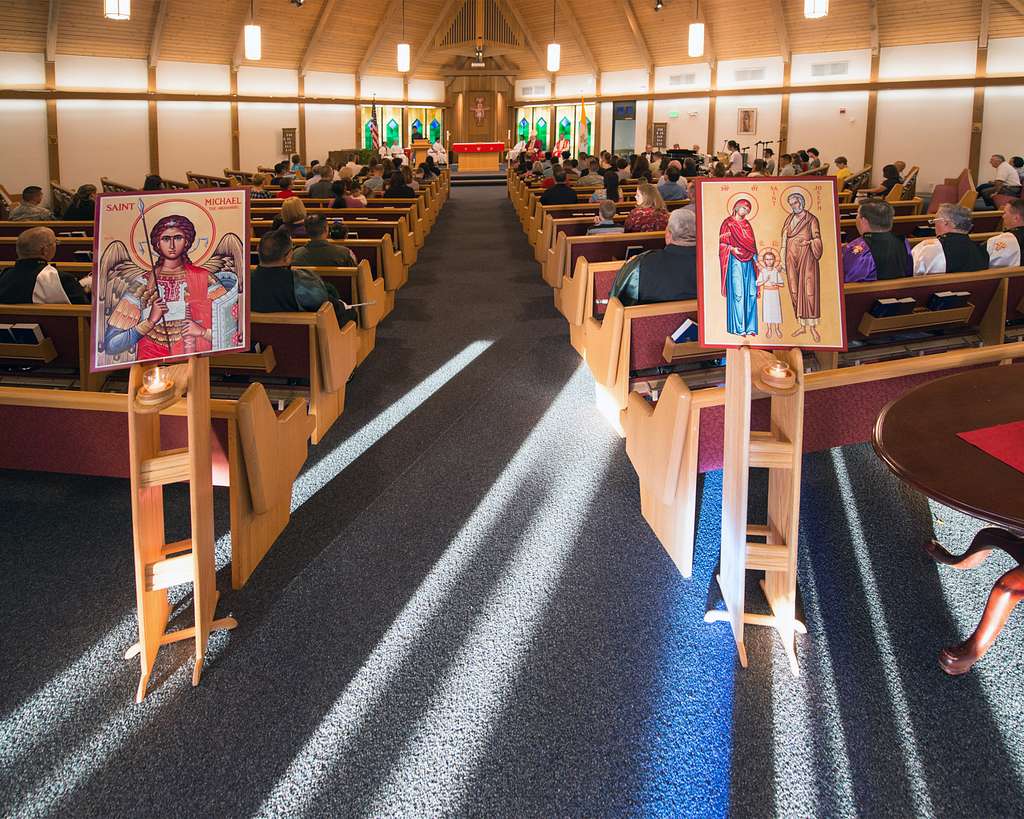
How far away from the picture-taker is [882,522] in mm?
3037

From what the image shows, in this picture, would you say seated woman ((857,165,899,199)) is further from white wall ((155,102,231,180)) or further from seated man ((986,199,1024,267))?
white wall ((155,102,231,180))

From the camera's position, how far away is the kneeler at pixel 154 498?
2.12 metres

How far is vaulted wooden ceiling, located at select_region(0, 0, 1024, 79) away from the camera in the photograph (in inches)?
572

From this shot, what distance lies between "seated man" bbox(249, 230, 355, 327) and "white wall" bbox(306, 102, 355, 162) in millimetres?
17007

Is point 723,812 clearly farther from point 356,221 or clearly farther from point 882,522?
point 356,221

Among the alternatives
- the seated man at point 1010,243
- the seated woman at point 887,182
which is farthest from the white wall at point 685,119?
the seated man at point 1010,243

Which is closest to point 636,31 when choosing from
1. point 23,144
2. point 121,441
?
point 23,144

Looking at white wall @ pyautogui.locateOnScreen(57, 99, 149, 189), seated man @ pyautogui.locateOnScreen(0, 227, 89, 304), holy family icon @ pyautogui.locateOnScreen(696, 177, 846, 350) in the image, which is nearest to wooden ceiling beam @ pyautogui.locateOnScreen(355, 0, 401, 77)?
white wall @ pyautogui.locateOnScreen(57, 99, 149, 189)

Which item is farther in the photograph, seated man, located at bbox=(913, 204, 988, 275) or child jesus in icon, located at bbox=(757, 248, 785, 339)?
seated man, located at bbox=(913, 204, 988, 275)

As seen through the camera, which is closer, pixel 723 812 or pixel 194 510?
pixel 723 812

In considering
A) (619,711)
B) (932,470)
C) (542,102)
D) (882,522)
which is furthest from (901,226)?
(542,102)

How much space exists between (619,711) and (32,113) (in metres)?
17.4

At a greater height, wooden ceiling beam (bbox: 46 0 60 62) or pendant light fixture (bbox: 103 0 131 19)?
wooden ceiling beam (bbox: 46 0 60 62)

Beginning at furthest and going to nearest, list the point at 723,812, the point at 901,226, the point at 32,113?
1. the point at 32,113
2. the point at 901,226
3. the point at 723,812
